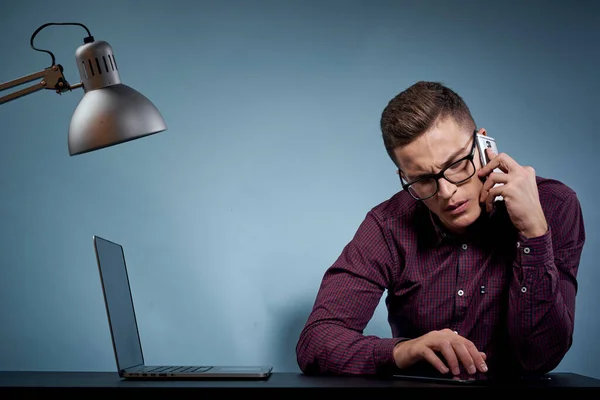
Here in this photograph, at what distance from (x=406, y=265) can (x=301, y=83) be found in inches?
34.1

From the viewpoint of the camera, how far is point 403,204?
1833 millimetres

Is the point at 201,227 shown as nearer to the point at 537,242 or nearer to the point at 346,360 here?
the point at 346,360

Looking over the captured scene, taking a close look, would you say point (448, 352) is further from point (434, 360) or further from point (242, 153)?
point (242, 153)

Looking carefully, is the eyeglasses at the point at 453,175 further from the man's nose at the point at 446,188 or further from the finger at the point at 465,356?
the finger at the point at 465,356

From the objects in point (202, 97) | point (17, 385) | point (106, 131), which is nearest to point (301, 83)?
point (202, 97)

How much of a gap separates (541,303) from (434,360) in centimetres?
34

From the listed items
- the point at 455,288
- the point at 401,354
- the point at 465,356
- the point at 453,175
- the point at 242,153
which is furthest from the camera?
the point at 242,153

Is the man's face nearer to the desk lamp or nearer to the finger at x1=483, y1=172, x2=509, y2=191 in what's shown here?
the finger at x1=483, y1=172, x2=509, y2=191

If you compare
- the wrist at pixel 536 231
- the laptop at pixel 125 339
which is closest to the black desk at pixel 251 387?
the laptop at pixel 125 339

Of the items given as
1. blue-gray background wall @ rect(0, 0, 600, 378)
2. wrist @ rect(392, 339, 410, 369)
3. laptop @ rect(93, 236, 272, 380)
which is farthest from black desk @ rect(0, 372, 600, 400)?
blue-gray background wall @ rect(0, 0, 600, 378)

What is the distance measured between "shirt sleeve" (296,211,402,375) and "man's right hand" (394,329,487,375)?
95 mm

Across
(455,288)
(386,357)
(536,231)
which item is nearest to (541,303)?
(536,231)

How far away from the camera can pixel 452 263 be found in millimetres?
1681

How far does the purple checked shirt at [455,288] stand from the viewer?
1.44 m
